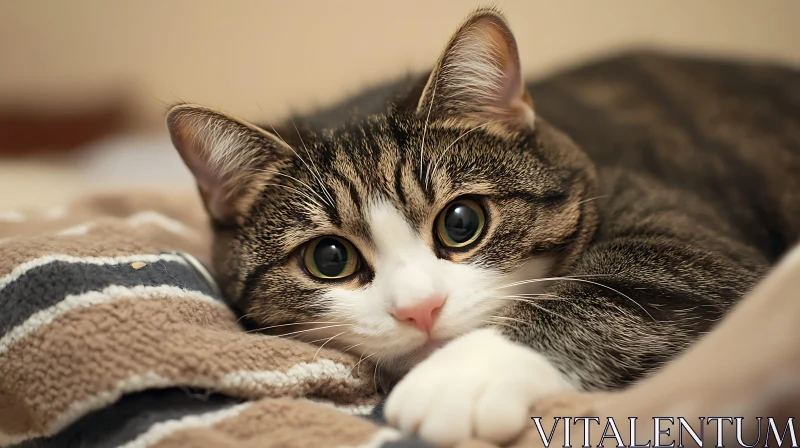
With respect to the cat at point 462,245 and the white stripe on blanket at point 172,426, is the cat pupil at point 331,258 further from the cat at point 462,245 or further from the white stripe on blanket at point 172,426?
the white stripe on blanket at point 172,426

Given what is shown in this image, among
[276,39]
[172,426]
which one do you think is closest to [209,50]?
[276,39]

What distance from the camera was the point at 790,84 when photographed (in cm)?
174

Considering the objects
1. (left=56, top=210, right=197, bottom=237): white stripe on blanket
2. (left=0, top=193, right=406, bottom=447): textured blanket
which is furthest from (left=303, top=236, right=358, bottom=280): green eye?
→ (left=56, top=210, right=197, bottom=237): white stripe on blanket

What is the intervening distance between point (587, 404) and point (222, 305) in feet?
2.19

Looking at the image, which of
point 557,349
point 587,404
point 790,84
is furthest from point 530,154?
point 790,84

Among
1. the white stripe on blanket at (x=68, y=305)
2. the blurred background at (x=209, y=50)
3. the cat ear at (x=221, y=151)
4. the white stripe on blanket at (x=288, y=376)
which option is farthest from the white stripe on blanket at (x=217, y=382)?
the blurred background at (x=209, y=50)

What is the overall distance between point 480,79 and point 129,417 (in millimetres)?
832

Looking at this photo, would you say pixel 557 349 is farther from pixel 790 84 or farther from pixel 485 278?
pixel 790 84

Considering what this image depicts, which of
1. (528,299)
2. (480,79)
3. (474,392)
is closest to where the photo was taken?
(474,392)

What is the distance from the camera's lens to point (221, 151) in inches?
45.5

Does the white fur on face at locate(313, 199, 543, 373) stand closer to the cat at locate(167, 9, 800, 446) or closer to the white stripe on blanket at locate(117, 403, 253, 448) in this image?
the cat at locate(167, 9, 800, 446)

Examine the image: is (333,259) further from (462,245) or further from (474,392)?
(474,392)

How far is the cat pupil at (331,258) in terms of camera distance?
41.7 inches

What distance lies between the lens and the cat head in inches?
38.8
